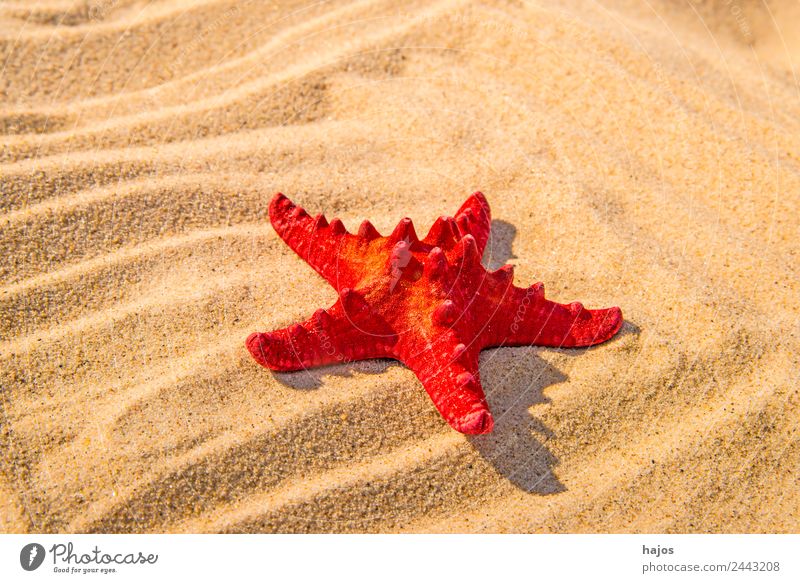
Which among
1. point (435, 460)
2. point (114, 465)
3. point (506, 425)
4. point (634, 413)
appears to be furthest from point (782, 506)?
point (114, 465)

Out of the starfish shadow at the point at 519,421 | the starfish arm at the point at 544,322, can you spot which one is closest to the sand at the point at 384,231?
the starfish shadow at the point at 519,421

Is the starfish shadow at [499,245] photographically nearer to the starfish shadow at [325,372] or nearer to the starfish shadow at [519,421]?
the starfish shadow at [519,421]

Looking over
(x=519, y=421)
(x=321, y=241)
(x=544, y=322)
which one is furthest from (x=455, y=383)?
(x=321, y=241)

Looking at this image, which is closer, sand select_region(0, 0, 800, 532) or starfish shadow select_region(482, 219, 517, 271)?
sand select_region(0, 0, 800, 532)

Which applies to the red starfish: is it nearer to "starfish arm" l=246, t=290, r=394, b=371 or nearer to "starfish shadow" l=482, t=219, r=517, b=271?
"starfish arm" l=246, t=290, r=394, b=371
